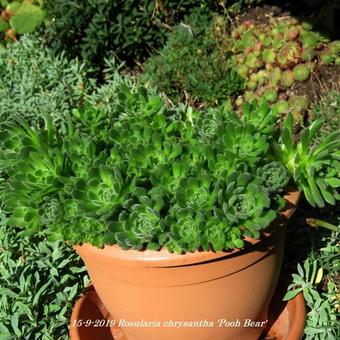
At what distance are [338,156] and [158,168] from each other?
51 cm

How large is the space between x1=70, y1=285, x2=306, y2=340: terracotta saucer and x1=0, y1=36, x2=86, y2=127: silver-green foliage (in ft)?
4.46

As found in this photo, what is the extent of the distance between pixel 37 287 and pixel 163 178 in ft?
2.72

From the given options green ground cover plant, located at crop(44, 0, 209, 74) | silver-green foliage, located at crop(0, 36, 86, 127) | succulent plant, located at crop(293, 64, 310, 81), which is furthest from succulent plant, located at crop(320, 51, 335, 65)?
silver-green foliage, located at crop(0, 36, 86, 127)

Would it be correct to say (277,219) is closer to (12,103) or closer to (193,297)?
(193,297)

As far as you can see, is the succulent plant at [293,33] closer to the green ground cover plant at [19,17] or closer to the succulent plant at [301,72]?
the succulent plant at [301,72]

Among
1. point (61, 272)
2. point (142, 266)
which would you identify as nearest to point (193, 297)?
point (142, 266)

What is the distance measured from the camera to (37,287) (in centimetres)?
212

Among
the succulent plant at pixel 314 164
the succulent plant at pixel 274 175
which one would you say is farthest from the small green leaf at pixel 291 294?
the succulent plant at pixel 274 175

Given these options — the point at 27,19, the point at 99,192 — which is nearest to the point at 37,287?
the point at 99,192

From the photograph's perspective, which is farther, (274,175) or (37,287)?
(37,287)

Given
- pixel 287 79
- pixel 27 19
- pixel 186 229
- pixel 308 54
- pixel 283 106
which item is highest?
pixel 27 19

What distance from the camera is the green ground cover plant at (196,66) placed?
327cm

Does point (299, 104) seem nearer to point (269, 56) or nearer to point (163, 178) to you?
point (269, 56)

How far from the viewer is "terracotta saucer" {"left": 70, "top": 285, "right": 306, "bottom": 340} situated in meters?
1.92
